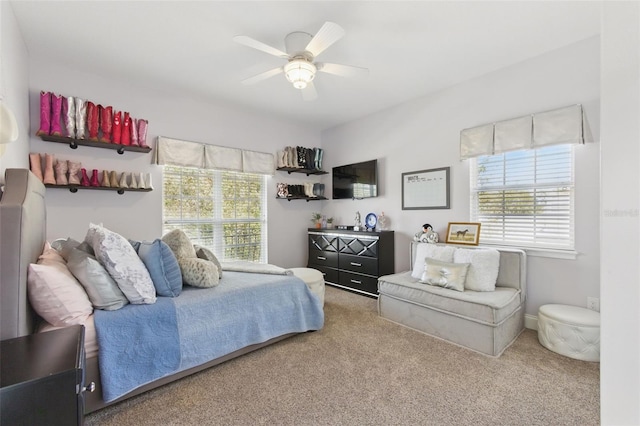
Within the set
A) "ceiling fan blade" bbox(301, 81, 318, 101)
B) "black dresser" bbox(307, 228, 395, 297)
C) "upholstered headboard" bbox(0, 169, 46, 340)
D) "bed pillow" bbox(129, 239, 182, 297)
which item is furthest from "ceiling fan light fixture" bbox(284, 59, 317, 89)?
"black dresser" bbox(307, 228, 395, 297)

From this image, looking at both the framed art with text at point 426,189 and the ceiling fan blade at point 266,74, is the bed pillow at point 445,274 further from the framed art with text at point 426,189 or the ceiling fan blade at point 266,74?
the ceiling fan blade at point 266,74

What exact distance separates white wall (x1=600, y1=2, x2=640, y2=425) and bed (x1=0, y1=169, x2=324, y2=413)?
2076 mm

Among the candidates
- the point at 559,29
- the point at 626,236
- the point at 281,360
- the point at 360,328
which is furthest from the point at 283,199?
the point at 626,236

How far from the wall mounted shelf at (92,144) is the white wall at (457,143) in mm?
3042

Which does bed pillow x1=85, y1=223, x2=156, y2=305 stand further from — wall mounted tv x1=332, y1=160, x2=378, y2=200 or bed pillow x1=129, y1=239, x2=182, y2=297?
wall mounted tv x1=332, y1=160, x2=378, y2=200

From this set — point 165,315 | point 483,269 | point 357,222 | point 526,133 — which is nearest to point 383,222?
point 357,222

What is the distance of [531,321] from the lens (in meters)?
2.90

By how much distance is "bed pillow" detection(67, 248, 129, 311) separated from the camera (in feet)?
5.82

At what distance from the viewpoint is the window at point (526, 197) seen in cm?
279

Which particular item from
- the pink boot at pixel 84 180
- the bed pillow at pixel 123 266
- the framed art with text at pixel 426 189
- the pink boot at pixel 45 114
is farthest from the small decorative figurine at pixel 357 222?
the pink boot at pixel 45 114

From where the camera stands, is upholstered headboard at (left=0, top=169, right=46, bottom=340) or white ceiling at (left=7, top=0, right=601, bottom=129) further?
white ceiling at (left=7, top=0, right=601, bottom=129)

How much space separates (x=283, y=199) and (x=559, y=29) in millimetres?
3899

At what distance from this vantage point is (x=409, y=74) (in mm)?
3264

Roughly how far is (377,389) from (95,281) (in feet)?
6.43
